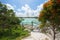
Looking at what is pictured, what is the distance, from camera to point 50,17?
14.2 ft

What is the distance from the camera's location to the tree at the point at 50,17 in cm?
420

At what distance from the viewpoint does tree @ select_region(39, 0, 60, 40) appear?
4.20m

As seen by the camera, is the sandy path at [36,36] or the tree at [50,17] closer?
the tree at [50,17]

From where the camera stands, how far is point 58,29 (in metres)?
4.44

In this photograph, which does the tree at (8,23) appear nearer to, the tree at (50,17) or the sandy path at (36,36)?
the sandy path at (36,36)

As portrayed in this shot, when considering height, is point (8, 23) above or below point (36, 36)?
above

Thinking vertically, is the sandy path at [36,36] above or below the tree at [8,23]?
below

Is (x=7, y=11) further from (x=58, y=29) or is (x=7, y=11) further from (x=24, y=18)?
(x=58, y=29)

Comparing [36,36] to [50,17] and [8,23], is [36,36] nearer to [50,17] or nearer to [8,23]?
[8,23]

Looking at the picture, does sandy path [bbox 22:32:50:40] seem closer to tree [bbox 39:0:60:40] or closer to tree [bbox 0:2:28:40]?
tree [bbox 0:2:28:40]

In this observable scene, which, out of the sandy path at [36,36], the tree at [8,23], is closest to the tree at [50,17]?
the sandy path at [36,36]

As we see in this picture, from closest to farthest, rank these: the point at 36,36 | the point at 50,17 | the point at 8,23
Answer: the point at 50,17, the point at 8,23, the point at 36,36

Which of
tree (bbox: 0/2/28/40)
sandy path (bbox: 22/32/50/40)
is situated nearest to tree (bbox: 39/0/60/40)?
sandy path (bbox: 22/32/50/40)

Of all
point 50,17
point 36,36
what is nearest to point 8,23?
point 36,36
